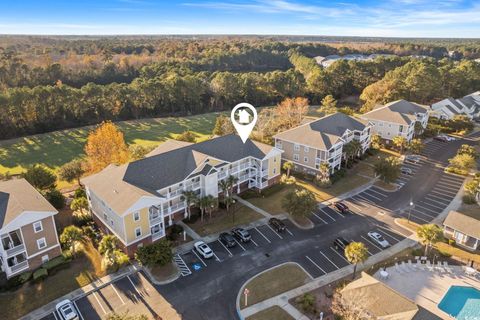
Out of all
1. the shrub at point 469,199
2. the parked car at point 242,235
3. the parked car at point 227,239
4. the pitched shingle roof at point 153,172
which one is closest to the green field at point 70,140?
the pitched shingle roof at point 153,172

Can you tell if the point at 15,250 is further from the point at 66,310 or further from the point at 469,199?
the point at 469,199

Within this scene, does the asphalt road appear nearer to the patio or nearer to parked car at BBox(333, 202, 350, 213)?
parked car at BBox(333, 202, 350, 213)

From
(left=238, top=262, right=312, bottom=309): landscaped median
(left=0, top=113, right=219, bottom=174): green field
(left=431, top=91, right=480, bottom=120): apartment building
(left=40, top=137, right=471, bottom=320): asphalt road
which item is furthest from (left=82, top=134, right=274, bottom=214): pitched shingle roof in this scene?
(left=431, top=91, right=480, bottom=120): apartment building

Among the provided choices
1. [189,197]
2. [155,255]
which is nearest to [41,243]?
[155,255]

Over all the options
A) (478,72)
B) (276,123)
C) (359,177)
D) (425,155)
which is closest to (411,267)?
(359,177)

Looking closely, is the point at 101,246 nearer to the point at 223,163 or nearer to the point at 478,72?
the point at 223,163

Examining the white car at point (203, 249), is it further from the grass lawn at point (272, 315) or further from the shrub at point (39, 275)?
the shrub at point (39, 275)
